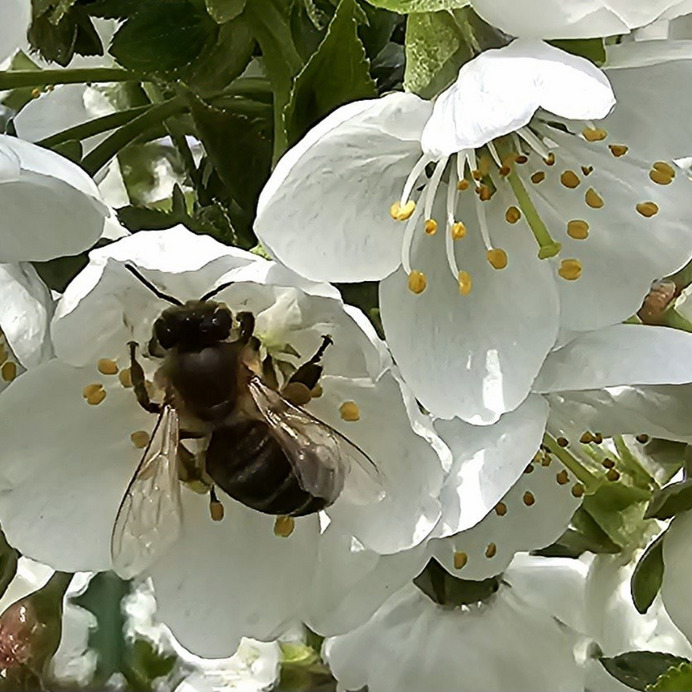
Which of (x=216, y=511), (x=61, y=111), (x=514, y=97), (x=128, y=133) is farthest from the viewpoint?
(x=61, y=111)

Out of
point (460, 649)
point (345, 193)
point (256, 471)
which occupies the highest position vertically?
point (345, 193)

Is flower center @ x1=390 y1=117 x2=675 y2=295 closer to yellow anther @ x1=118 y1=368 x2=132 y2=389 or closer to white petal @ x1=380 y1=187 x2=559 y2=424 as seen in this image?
white petal @ x1=380 y1=187 x2=559 y2=424

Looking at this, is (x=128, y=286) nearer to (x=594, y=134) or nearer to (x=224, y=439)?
(x=224, y=439)

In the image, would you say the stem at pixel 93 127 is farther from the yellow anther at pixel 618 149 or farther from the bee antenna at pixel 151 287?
the yellow anther at pixel 618 149

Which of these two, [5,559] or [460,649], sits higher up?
[5,559]

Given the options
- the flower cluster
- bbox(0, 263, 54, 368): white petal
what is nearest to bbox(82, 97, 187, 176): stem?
the flower cluster

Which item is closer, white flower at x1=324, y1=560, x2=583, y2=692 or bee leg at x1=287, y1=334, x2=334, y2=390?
bee leg at x1=287, y1=334, x2=334, y2=390

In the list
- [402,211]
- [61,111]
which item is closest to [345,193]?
[402,211]
